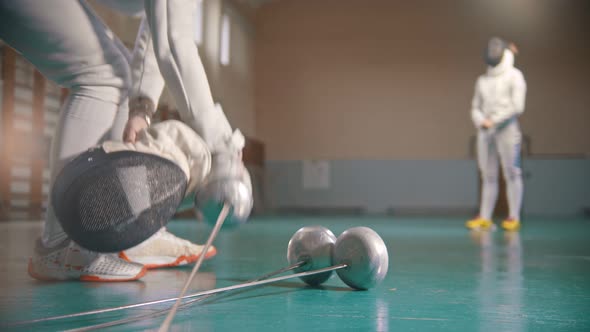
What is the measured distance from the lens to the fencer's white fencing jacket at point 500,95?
15.2 ft

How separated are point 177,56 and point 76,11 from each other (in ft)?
1.14

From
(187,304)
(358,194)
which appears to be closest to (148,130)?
(187,304)

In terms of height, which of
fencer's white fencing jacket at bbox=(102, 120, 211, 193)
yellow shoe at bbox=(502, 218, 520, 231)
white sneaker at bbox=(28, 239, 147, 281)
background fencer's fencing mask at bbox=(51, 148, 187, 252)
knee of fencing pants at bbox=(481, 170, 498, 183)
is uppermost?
knee of fencing pants at bbox=(481, 170, 498, 183)

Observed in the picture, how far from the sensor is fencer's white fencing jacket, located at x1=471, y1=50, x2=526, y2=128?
4641mm

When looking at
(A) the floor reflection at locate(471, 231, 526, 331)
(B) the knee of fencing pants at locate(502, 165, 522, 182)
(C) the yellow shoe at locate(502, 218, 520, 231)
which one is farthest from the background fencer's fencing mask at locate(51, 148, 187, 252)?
(B) the knee of fencing pants at locate(502, 165, 522, 182)

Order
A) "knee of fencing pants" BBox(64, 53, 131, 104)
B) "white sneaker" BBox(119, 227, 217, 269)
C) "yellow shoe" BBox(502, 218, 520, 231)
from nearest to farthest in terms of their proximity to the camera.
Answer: "knee of fencing pants" BBox(64, 53, 131, 104)
"white sneaker" BBox(119, 227, 217, 269)
"yellow shoe" BBox(502, 218, 520, 231)

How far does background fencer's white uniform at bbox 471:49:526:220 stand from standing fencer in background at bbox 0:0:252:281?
375cm

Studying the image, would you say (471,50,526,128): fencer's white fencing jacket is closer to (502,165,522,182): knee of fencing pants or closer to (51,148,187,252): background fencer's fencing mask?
(502,165,522,182): knee of fencing pants

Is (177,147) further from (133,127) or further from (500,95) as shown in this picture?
(500,95)

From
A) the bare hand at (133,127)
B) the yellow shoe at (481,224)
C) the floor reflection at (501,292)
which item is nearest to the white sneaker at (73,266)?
the bare hand at (133,127)

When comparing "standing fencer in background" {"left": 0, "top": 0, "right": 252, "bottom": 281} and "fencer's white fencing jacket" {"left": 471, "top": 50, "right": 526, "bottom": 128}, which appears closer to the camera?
"standing fencer in background" {"left": 0, "top": 0, "right": 252, "bottom": 281}

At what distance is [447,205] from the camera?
31.9ft

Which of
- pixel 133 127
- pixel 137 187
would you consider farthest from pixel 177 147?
pixel 133 127

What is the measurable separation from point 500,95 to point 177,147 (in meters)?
4.16
